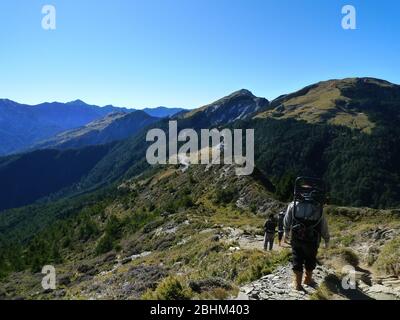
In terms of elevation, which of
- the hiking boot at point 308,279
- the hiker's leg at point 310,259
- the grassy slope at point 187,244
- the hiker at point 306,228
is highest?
the hiker at point 306,228

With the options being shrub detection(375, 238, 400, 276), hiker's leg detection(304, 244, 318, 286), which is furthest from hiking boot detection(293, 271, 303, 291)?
shrub detection(375, 238, 400, 276)

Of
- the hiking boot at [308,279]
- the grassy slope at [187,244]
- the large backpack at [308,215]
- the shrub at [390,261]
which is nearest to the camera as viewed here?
the large backpack at [308,215]

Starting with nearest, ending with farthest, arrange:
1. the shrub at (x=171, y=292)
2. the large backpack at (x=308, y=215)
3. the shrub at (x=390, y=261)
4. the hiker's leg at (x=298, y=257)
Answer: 1. the large backpack at (x=308, y=215)
2. the hiker's leg at (x=298, y=257)
3. the shrub at (x=171, y=292)
4. the shrub at (x=390, y=261)

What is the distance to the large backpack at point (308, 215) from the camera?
11.8m

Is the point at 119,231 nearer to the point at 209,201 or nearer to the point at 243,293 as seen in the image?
the point at 209,201

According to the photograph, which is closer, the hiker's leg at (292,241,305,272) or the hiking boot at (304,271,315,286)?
the hiker's leg at (292,241,305,272)

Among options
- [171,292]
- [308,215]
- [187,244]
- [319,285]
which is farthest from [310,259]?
[187,244]

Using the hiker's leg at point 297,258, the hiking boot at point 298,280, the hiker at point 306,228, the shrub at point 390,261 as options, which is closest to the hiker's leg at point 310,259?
the hiker at point 306,228

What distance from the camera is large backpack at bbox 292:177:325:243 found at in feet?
38.7

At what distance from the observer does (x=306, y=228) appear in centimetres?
1175

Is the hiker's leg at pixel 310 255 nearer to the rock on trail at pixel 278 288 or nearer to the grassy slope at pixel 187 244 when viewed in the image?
the rock on trail at pixel 278 288

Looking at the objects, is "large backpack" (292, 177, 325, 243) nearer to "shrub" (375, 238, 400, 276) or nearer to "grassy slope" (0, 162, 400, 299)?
"grassy slope" (0, 162, 400, 299)
